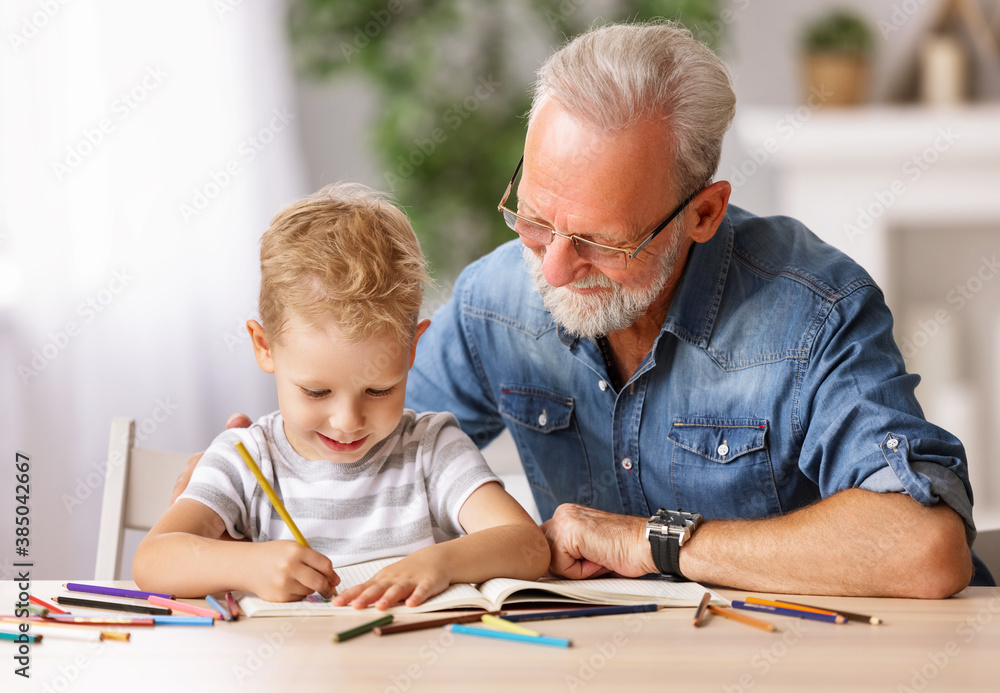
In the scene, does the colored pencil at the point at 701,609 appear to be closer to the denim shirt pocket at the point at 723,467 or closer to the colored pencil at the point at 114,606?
the denim shirt pocket at the point at 723,467

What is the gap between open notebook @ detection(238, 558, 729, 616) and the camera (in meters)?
0.96

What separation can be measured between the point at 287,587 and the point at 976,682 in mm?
642

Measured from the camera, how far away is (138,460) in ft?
4.60

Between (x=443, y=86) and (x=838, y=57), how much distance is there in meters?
1.42

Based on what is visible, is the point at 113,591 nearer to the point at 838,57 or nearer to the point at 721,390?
the point at 721,390

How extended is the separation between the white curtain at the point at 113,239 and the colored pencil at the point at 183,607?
147 cm

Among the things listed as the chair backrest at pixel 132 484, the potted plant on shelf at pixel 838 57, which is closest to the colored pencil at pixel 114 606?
the chair backrest at pixel 132 484

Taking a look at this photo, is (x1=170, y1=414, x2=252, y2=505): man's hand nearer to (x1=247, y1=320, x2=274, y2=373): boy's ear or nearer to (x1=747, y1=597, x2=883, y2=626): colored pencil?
(x1=247, y1=320, x2=274, y2=373): boy's ear

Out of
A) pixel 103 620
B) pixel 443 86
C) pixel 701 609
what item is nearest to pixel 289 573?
pixel 103 620

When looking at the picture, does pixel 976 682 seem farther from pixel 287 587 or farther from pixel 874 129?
pixel 874 129

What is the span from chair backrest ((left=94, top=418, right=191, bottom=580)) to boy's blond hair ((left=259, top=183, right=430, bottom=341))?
1.24 feet

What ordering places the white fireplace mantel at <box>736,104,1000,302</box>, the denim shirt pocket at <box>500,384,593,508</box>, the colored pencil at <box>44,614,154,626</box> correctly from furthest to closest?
the white fireplace mantel at <box>736,104,1000,302</box> < the denim shirt pocket at <box>500,384,593,508</box> < the colored pencil at <box>44,614,154,626</box>

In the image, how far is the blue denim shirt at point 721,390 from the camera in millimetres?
1200

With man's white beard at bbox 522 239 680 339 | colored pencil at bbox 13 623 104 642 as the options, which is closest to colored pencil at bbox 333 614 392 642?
colored pencil at bbox 13 623 104 642
